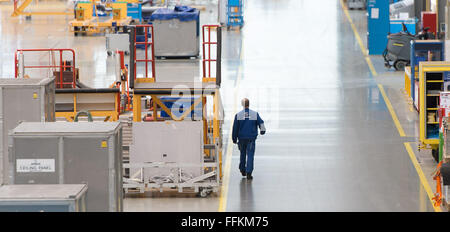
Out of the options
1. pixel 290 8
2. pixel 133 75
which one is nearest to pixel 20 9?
pixel 290 8

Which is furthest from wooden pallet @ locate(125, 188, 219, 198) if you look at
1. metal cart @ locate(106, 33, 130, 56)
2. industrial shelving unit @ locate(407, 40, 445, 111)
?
industrial shelving unit @ locate(407, 40, 445, 111)

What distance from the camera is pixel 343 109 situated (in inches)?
858

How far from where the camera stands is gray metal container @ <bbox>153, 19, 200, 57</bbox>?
2836 centimetres

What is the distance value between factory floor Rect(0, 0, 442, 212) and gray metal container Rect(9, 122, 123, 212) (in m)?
5.44

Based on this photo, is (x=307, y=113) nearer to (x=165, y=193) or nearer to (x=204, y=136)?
(x=204, y=136)

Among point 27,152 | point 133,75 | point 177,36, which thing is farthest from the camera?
point 177,36

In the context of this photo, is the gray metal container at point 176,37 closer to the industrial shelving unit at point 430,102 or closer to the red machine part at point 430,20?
the red machine part at point 430,20

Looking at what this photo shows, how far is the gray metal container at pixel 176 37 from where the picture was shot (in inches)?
1117

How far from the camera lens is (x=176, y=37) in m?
28.5

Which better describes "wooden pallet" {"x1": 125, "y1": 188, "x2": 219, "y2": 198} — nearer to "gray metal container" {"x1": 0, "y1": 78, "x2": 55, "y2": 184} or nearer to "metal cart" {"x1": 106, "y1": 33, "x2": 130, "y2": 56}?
"gray metal container" {"x1": 0, "y1": 78, "x2": 55, "y2": 184}

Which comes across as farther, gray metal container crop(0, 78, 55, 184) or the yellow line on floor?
the yellow line on floor

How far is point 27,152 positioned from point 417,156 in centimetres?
1038
